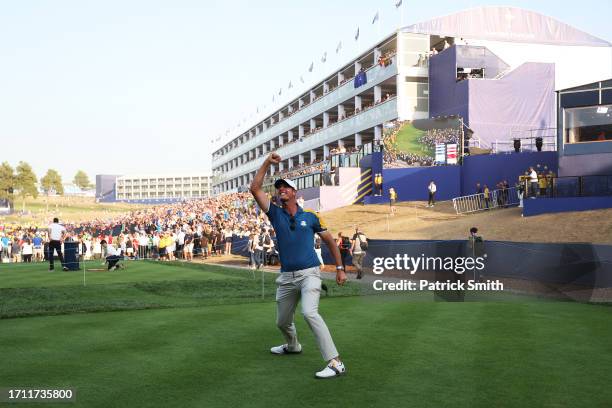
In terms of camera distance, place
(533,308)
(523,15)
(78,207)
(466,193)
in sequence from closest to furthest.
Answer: (533,308) → (466,193) → (523,15) → (78,207)

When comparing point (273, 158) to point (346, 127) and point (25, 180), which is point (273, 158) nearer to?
point (346, 127)

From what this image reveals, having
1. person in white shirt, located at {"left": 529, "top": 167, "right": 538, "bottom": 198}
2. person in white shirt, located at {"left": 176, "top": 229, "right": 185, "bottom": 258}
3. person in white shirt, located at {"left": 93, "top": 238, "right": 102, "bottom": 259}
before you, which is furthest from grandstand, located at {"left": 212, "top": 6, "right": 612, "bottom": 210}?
person in white shirt, located at {"left": 93, "top": 238, "right": 102, "bottom": 259}

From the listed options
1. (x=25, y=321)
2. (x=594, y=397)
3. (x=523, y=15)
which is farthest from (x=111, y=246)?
(x=523, y=15)

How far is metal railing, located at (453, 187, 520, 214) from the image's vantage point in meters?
37.1

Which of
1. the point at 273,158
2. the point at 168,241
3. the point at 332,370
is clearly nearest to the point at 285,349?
the point at 332,370

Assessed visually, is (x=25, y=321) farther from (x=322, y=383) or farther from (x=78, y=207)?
(x=78, y=207)

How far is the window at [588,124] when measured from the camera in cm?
3278

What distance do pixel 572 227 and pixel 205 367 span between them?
75.8 feet

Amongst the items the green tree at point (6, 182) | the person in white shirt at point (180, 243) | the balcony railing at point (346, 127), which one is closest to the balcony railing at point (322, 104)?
the balcony railing at point (346, 127)

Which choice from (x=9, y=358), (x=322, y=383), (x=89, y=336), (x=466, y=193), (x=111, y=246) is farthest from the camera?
(x=466, y=193)

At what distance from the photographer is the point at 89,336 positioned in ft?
31.3

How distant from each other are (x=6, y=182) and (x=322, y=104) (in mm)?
84447

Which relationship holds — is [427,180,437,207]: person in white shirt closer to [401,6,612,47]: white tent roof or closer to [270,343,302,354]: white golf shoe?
[401,6,612,47]: white tent roof

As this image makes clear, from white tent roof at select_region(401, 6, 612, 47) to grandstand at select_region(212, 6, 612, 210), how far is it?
0.27 ft
